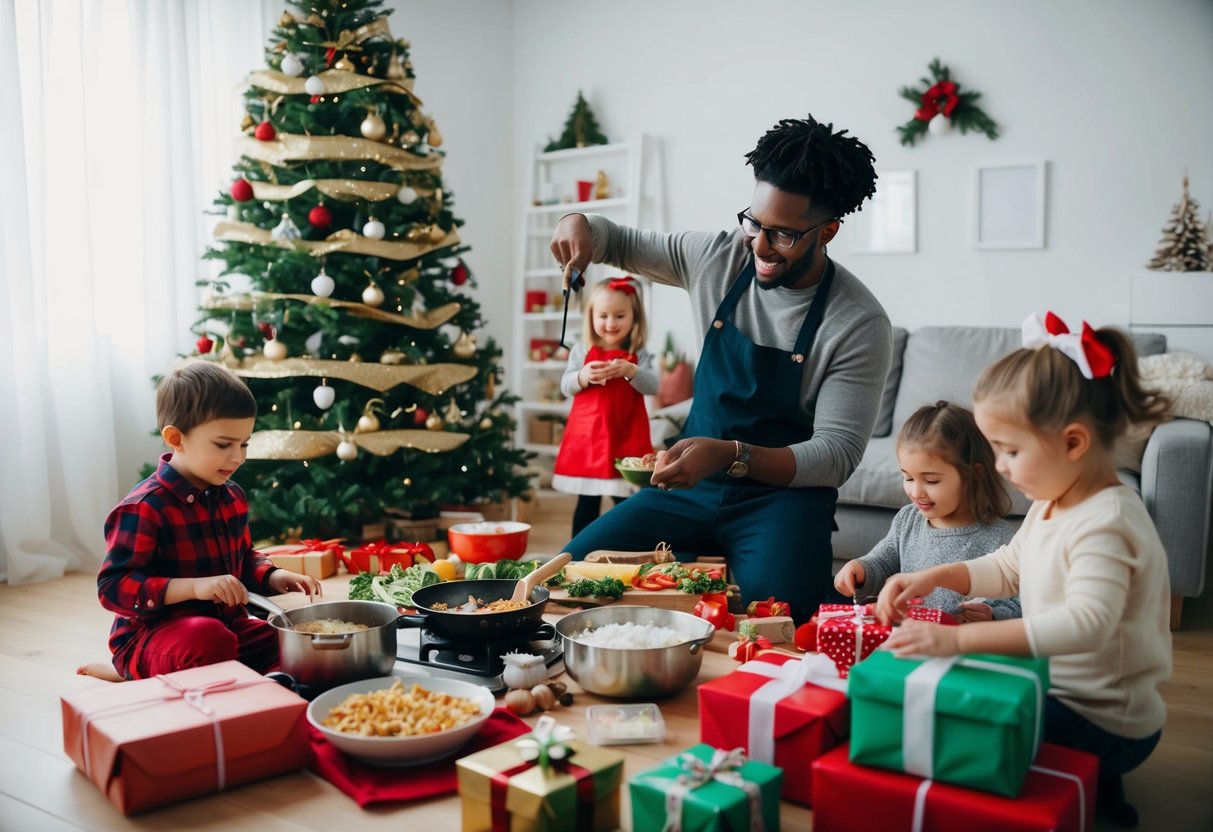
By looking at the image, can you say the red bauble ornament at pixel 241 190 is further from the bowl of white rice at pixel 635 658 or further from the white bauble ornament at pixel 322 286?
the bowl of white rice at pixel 635 658

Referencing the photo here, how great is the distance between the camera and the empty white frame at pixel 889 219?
15.0 feet

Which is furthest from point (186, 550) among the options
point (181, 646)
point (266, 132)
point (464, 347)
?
point (266, 132)

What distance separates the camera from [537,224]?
18.8ft

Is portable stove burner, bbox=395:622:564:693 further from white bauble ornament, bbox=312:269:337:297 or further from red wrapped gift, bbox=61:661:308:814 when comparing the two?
white bauble ornament, bbox=312:269:337:297

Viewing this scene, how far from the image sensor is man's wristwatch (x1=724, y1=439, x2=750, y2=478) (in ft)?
7.66

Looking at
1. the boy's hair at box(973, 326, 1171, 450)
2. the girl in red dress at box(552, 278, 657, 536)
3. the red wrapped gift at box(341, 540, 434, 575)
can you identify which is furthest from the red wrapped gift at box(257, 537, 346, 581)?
the boy's hair at box(973, 326, 1171, 450)

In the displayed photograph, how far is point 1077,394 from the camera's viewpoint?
1.42 metres

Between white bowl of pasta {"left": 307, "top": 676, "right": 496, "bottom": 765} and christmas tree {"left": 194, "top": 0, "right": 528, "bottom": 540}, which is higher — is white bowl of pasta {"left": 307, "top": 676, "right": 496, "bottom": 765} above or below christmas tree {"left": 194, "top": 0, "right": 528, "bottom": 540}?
below

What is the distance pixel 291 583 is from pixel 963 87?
3.68 metres

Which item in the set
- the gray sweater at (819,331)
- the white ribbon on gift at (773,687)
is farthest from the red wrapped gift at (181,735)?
the gray sweater at (819,331)

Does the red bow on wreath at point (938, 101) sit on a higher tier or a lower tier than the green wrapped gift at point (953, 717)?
higher

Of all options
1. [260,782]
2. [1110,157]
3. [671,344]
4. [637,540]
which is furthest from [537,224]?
[260,782]

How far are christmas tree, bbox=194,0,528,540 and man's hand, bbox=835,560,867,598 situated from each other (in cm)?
196

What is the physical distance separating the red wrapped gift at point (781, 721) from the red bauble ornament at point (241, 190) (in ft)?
9.12
